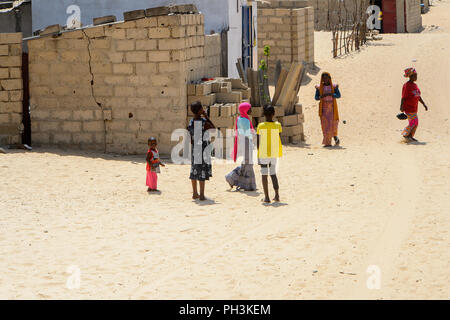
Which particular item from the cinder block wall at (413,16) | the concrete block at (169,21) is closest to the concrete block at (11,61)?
the concrete block at (169,21)

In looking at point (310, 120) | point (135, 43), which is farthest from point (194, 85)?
point (310, 120)

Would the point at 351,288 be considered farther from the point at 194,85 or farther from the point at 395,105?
the point at 395,105

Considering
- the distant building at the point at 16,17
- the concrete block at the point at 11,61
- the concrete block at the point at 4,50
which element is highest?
the distant building at the point at 16,17

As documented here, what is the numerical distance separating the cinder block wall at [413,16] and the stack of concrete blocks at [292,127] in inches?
794

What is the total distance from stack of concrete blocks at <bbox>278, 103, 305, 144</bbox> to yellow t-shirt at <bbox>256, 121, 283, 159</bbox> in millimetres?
5136

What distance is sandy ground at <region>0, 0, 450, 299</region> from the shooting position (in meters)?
6.95

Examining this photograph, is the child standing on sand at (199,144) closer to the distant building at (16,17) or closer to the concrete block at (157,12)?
the concrete block at (157,12)

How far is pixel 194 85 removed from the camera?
13.4 metres

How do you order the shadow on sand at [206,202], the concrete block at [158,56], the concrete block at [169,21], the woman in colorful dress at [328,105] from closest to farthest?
the shadow on sand at [206,202]
the concrete block at [169,21]
the concrete block at [158,56]
the woman in colorful dress at [328,105]

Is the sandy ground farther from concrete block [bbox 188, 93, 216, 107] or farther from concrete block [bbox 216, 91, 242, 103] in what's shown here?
concrete block [bbox 216, 91, 242, 103]

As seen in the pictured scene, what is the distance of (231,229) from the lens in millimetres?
8906

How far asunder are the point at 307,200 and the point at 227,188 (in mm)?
1329

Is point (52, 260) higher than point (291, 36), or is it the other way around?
point (291, 36)

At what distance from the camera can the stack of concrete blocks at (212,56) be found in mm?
14727
